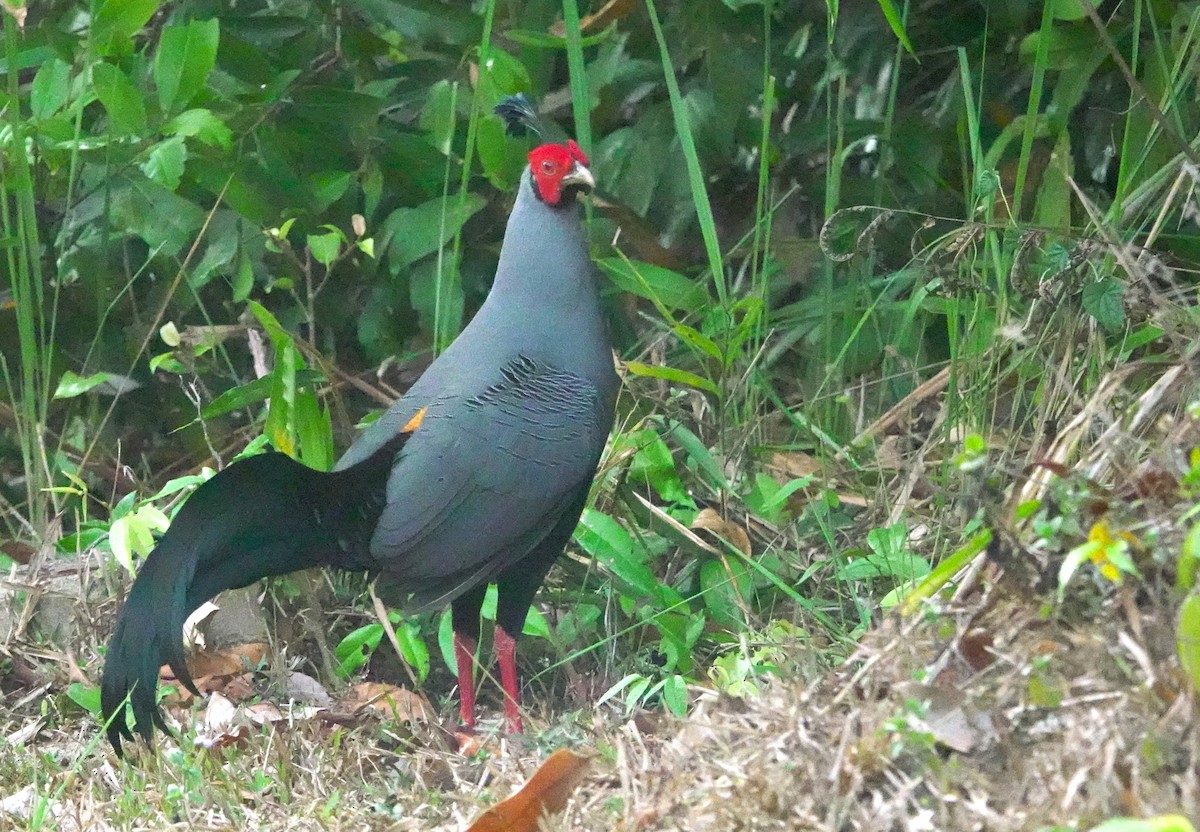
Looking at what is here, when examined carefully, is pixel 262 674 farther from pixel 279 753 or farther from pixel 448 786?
pixel 448 786

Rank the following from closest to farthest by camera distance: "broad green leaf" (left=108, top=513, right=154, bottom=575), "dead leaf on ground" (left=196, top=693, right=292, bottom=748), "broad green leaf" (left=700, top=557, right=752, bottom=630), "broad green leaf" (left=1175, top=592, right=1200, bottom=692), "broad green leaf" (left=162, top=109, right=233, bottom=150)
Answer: "broad green leaf" (left=1175, top=592, right=1200, bottom=692)
"dead leaf on ground" (left=196, top=693, right=292, bottom=748)
"broad green leaf" (left=108, top=513, right=154, bottom=575)
"broad green leaf" (left=700, top=557, right=752, bottom=630)
"broad green leaf" (left=162, top=109, right=233, bottom=150)

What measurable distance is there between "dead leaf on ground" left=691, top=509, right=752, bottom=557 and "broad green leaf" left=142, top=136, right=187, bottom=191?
56.2 inches

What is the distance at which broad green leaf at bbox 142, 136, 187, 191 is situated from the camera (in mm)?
3242

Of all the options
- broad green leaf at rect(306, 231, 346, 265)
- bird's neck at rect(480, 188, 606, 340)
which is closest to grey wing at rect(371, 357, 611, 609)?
bird's neck at rect(480, 188, 606, 340)

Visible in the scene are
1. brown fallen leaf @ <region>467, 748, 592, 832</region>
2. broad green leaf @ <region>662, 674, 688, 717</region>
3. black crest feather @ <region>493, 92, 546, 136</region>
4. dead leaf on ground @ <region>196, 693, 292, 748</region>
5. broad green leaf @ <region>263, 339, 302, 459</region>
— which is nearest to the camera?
brown fallen leaf @ <region>467, 748, 592, 832</region>

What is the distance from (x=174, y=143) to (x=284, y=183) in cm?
44

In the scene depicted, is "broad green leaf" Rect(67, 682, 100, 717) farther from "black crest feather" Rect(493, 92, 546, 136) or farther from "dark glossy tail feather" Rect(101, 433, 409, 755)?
"black crest feather" Rect(493, 92, 546, 136)

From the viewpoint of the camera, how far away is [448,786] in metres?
2.37

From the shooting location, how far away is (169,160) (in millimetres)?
3242

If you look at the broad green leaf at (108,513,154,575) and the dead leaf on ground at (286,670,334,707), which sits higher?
the broad green leaf at (108,513,154,575)

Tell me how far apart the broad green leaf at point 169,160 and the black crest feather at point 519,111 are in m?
0.74

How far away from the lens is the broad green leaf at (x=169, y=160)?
128 inches

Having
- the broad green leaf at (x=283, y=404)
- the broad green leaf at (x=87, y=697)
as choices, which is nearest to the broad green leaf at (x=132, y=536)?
the broad green leaf at (x=87, y=697)

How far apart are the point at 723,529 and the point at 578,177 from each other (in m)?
0.85
